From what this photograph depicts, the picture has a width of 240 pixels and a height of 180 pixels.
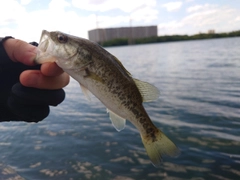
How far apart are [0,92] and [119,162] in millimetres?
5144

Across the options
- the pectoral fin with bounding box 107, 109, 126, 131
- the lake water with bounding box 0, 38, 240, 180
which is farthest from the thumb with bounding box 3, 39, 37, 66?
the lake water with bounding box 0, 38, 240, 180

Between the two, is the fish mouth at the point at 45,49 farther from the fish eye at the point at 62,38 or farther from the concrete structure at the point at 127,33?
the concrete structure at the point at 127,33

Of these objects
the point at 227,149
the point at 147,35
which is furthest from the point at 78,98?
the point at 147,35

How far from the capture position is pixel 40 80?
2.92m

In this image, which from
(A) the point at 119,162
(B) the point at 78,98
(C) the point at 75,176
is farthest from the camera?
(B) the point at 78,98

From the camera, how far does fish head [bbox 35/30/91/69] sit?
111 inches

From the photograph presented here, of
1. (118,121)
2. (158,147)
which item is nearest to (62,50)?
(118,121)

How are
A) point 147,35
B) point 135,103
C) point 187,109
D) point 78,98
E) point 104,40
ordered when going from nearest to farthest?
1. point 135,103
2. point 187,109
3. point 78,98
4. point 104,40
5. point 147,35

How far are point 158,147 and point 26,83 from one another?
1792mm

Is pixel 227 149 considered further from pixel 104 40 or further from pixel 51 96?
pixel 104 40

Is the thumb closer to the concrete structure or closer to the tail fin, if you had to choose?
the tail fin

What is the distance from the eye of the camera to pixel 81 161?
7.86 m

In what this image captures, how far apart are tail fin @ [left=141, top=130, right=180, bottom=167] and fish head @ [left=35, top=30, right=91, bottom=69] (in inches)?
50.5

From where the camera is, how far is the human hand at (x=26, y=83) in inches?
113
